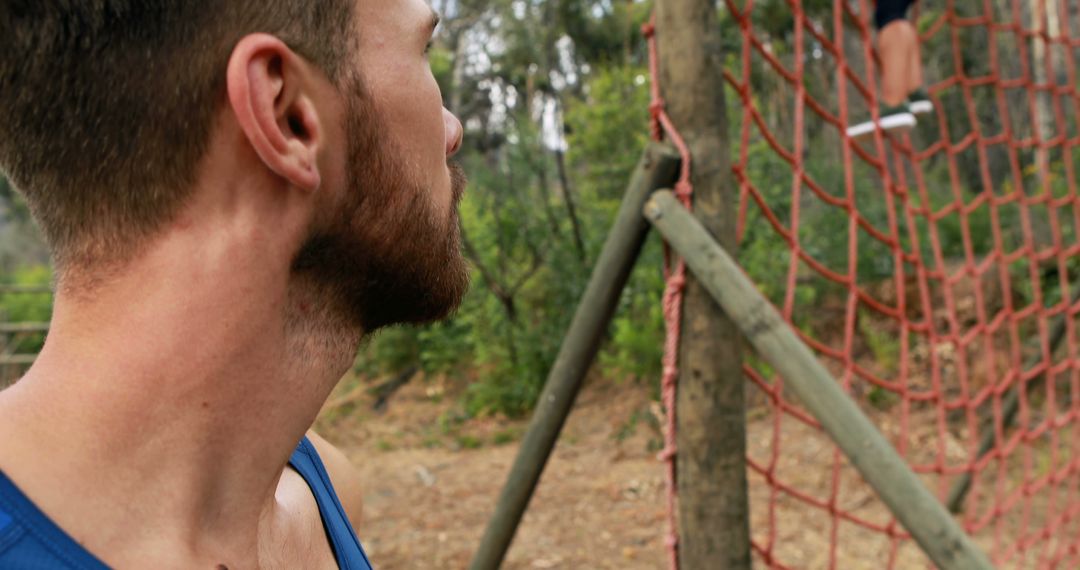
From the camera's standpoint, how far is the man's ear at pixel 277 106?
0.70m

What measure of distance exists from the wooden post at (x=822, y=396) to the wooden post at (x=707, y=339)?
69mm

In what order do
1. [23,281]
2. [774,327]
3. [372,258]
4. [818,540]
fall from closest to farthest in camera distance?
[372,258] → [774,327] → [818,540] → [23,281]

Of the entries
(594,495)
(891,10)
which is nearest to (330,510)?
(891,10)

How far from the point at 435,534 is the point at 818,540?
5.22 feet

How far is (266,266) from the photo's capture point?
743 millimetres

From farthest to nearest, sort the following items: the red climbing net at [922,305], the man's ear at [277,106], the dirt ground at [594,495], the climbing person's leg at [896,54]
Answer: the dirt ground at [594,495], the climbing person's leg at [896,54], the red climbing net at [922,305], the man's ear at [277,106]

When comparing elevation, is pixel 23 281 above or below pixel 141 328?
below

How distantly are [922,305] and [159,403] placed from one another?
555 centimetres

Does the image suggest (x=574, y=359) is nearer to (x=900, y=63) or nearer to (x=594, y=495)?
(x=900, y=63)

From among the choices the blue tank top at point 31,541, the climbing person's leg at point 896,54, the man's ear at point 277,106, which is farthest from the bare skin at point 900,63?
the blue tank top at point 31,541

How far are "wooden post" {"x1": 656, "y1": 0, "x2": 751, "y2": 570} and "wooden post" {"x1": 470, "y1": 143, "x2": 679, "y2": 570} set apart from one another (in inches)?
3.5

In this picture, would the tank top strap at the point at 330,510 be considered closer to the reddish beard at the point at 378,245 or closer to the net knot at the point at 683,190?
the reddish beard at the point at 378,245

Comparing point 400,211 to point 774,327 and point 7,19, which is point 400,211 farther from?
point 774,327

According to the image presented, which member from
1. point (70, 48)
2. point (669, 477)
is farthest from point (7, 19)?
point (669, 477)
